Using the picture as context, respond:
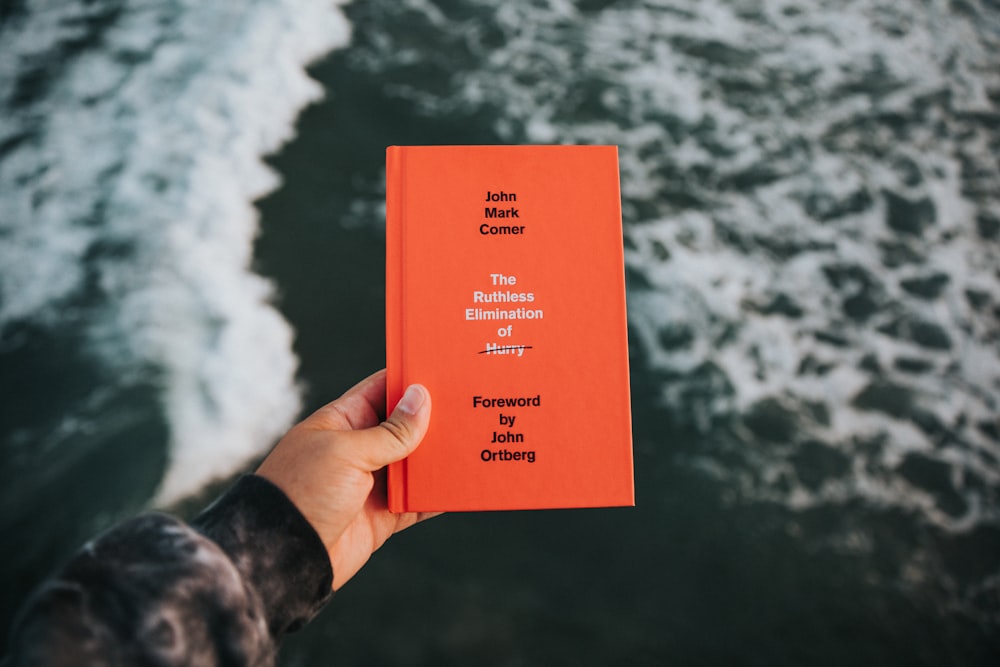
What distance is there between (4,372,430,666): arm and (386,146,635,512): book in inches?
2.6

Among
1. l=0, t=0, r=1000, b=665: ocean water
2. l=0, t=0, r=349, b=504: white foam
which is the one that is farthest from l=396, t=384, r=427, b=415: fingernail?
l=0, t=0, r=349, b=504: white foam

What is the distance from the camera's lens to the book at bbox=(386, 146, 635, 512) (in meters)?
0.97

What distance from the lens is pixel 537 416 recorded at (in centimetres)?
98

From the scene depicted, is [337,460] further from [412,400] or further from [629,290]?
[629,290]

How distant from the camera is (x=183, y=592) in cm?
72

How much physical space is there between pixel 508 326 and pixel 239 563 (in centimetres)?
50

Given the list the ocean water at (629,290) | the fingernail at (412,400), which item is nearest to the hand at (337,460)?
the fingernail at (412,400)

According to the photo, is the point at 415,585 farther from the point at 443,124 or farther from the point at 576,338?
the point at 443,124

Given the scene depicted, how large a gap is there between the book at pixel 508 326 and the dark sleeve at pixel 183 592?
19cm

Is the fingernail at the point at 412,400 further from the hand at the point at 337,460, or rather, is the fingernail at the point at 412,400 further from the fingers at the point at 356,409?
the fingers at the point at 356,409

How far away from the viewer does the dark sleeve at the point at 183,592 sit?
669mm

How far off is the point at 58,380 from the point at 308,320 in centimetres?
67

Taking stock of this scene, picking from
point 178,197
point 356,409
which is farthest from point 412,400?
point 178,197

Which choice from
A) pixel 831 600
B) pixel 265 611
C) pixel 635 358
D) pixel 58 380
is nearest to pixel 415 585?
pixel 265 611
